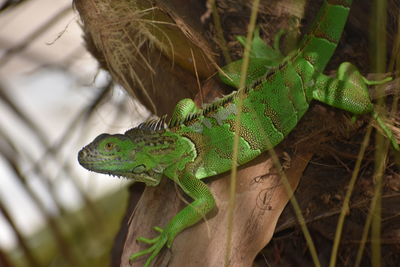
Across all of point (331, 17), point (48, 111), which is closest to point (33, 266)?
point (331, 17)

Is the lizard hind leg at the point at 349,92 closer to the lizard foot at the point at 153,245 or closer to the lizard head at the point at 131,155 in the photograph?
the lizard head at the point at 131,155

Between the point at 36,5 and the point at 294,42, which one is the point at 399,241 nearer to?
the point at 294,42

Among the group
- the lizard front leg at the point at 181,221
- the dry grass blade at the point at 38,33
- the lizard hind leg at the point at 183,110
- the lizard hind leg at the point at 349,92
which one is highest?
the dry grass blade at the point at 38,33

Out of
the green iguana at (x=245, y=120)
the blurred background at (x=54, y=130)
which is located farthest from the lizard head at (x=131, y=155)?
the blurred background at (x=54, y=130)

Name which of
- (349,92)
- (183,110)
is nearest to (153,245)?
(183,110)

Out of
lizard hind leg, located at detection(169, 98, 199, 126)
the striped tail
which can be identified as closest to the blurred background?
lizard hind leg, located at detection(169, 98, 199, 126)

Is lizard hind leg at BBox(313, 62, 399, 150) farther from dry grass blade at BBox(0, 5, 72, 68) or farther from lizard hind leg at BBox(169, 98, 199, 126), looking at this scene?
dry grass blade at BBox(0, 5, 72, 68)
